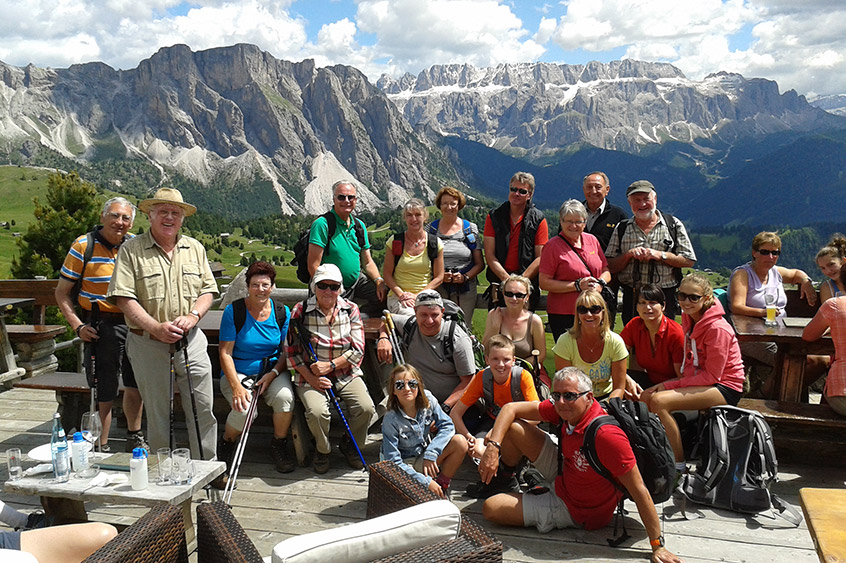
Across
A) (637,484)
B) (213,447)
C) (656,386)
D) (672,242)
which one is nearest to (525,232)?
(672,242)

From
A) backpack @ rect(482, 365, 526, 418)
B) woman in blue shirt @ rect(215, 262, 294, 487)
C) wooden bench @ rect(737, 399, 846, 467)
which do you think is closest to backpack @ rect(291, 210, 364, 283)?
woman in blue shirt @ rect(215, 262, 294, 487)

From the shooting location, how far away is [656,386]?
5613mm

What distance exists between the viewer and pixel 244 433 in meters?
5.62

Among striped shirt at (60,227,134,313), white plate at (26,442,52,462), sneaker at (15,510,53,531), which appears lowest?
sneaker at (15,510,53,531)

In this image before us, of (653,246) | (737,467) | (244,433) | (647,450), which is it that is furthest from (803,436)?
(244,433)

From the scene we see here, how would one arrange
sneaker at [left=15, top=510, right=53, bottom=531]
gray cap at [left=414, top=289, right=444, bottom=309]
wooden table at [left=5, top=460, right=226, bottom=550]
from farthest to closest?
gray cap at [left=414, top=289, right=444, bottom=309] → wooden table at [left=5, top=460, right=226, bottom=550] → sneaker at [left=15, top=510, right=53, bottom=531]

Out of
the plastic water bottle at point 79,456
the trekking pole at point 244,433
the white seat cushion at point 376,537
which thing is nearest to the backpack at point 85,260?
the trekking pole at point 244,433

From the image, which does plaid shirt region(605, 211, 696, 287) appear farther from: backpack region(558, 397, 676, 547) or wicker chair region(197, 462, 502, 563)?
wicker chair region(197, 462, 502, 563)

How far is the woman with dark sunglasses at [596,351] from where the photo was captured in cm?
539

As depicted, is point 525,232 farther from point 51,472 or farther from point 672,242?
point 51,472

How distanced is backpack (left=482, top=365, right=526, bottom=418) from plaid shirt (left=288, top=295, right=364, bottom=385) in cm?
129

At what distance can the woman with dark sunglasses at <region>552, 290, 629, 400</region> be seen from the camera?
5387mm

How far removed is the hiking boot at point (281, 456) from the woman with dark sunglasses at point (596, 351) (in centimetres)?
260

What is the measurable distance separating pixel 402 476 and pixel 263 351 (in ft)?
7.87
